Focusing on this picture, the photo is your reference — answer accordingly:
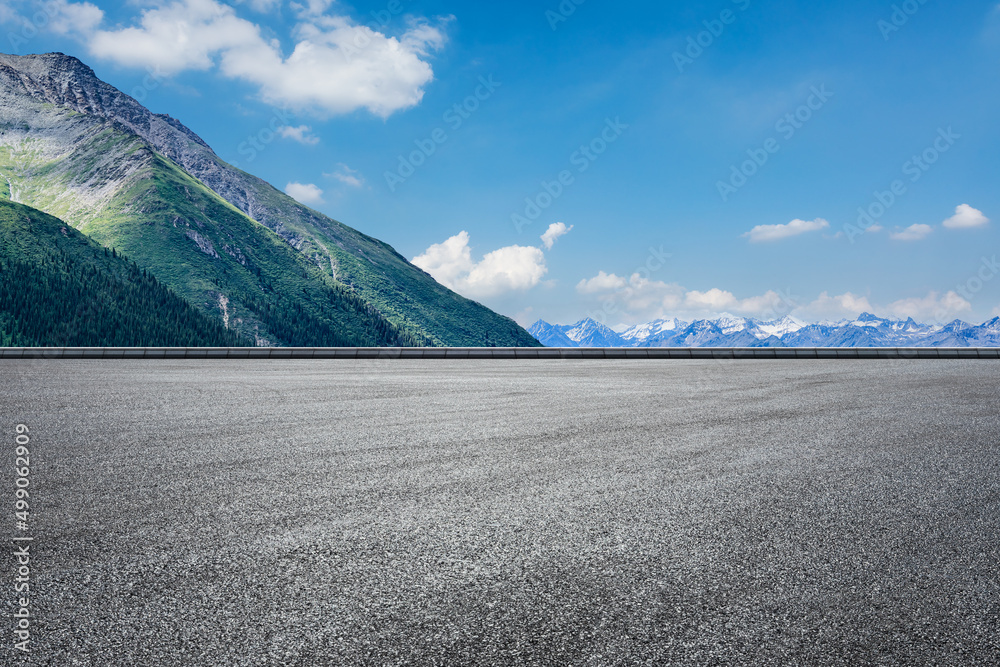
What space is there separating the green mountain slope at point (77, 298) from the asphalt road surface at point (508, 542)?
132m

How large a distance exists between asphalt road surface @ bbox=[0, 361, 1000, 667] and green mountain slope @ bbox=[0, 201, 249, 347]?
132265mm

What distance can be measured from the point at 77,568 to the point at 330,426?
4.43m

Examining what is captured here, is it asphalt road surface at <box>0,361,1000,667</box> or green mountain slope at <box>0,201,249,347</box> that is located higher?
green mountain slope at <box>0,201,249,347</box>

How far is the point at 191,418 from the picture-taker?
8023mm

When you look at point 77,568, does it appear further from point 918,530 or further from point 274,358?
point 274,358

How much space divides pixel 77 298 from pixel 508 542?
489 ft

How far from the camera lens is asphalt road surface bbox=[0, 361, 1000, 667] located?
2.38 meters

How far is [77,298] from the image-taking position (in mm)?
127875

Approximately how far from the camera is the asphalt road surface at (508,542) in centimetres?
238

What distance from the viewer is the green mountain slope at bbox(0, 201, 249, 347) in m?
121

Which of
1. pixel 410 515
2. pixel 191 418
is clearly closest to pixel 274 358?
pixel 191 418

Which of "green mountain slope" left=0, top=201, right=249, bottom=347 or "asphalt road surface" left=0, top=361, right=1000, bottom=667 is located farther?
"green mountain slope" left=0, top=201, right=249, bottom=347

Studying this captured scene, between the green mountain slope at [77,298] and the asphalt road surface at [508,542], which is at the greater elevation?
the green mountain slope at [77,298]

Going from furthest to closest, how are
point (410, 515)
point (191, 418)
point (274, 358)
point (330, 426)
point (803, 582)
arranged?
point (274, 358) → point (191, 418) → point (330, 426) → point (410, 515) → point (803, 582)
